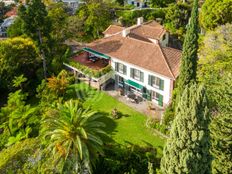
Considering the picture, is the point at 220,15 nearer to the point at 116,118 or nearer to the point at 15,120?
the point at 116,118

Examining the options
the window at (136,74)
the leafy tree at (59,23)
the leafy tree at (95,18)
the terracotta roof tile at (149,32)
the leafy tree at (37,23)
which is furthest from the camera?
the leafy tree at (95,18)

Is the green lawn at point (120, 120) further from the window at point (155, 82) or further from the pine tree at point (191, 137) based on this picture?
the pine tree at point (191, 137)

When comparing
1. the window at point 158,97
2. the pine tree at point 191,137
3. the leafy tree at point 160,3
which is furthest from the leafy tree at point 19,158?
the leafy tree at point 160,3

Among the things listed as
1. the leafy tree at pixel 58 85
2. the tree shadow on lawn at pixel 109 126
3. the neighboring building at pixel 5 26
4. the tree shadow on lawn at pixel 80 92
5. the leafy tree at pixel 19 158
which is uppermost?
the neighboring building at pixel 5 26

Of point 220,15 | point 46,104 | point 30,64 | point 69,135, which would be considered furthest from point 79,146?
point 220,15

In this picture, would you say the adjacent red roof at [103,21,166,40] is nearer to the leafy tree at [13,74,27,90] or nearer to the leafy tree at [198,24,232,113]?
the leafy tree at [198,24,232,113]

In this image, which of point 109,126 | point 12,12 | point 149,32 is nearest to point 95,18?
point 149,32
